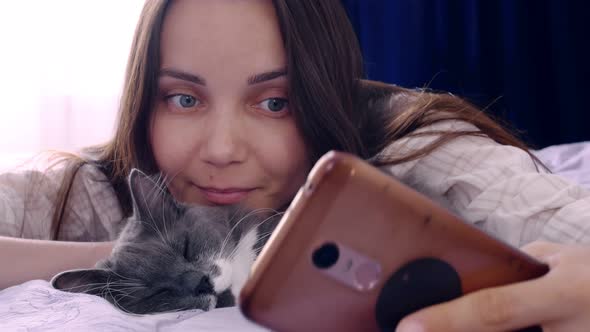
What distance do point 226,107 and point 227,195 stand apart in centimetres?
18

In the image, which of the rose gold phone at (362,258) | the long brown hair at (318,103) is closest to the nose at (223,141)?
the long brown hair at (318,103)

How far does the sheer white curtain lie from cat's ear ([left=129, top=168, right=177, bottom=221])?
6.43ft

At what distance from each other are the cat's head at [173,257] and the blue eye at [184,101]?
17 cm

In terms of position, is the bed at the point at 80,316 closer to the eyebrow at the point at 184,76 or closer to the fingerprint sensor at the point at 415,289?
the fingerprint sensor at the point at 415,289

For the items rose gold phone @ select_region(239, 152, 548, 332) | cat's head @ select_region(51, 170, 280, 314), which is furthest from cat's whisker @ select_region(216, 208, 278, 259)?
rose gold phone @ select_region(239, 152, 548, 332)

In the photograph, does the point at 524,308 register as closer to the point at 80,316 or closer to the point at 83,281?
the point at 80,316

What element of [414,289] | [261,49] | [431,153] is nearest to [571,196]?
[431,153]

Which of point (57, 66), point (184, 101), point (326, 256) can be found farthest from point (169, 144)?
point (57, 66)

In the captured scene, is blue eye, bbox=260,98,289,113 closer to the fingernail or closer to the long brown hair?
the long brown hair

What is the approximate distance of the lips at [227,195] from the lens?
1097mm

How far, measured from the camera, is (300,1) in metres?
1.08

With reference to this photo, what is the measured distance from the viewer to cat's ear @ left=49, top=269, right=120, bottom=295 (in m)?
0.82

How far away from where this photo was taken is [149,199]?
1.00 m

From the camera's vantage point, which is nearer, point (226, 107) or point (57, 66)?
point (226, 107)
